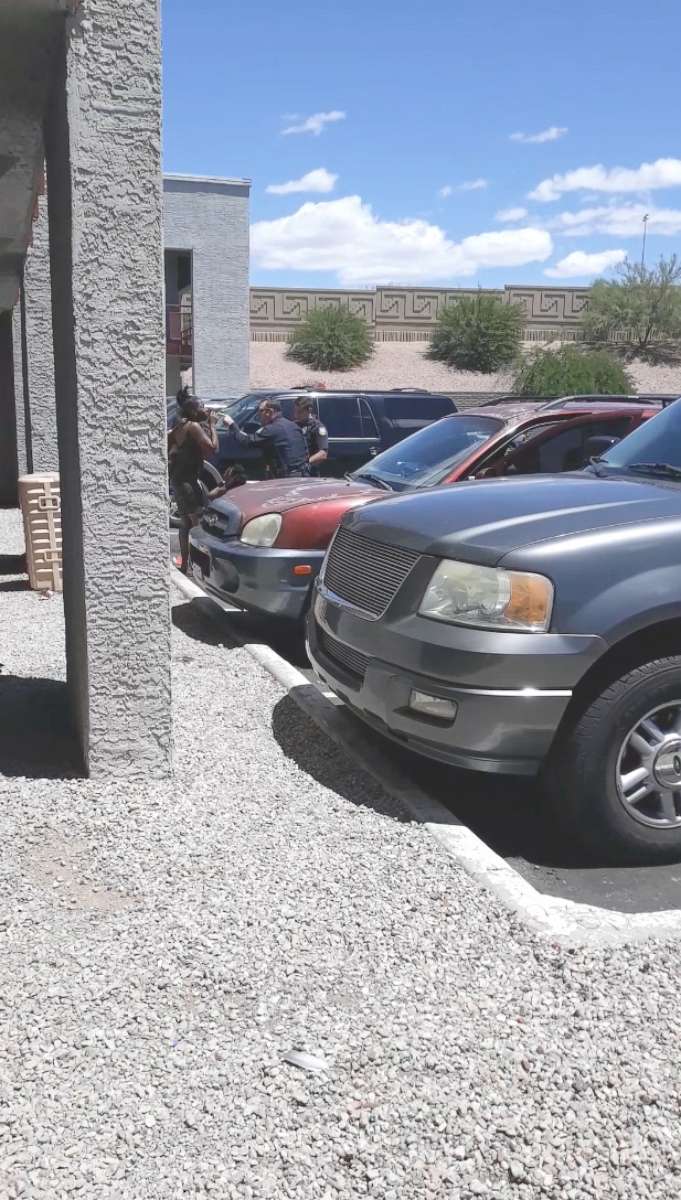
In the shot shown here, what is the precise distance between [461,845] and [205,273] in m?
42.7

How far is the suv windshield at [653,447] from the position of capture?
5.25 metres

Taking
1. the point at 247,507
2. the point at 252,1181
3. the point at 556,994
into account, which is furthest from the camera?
the point at 247,507

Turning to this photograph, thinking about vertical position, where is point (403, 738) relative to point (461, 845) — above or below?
above

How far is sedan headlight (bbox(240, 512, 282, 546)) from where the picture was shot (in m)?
7.12

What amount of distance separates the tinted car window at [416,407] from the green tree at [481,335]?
1660 inches

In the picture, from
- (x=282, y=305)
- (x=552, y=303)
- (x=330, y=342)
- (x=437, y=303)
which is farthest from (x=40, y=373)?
(x=552, y=303)

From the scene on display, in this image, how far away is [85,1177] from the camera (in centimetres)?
236

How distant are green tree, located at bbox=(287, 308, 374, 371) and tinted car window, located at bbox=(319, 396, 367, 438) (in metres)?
40.9

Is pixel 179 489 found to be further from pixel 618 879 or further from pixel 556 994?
→ pixel 556 994

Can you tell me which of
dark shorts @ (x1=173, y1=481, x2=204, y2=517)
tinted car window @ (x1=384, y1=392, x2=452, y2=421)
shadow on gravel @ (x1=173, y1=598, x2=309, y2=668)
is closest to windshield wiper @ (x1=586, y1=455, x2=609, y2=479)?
shadow on gravel @ (x1=173, y1=598, x2=309, y2=668)

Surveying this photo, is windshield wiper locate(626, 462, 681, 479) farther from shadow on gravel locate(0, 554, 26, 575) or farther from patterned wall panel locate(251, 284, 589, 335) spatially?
patterned wall panel locate(251, 284, 589, 335)

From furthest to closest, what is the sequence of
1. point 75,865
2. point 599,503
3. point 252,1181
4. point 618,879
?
point 599,503, point 618,879, point 75,865, point 252,1181

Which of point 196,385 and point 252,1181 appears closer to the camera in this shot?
point 252,1181

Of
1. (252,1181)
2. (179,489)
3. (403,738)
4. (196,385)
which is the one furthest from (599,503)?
(196,385)
